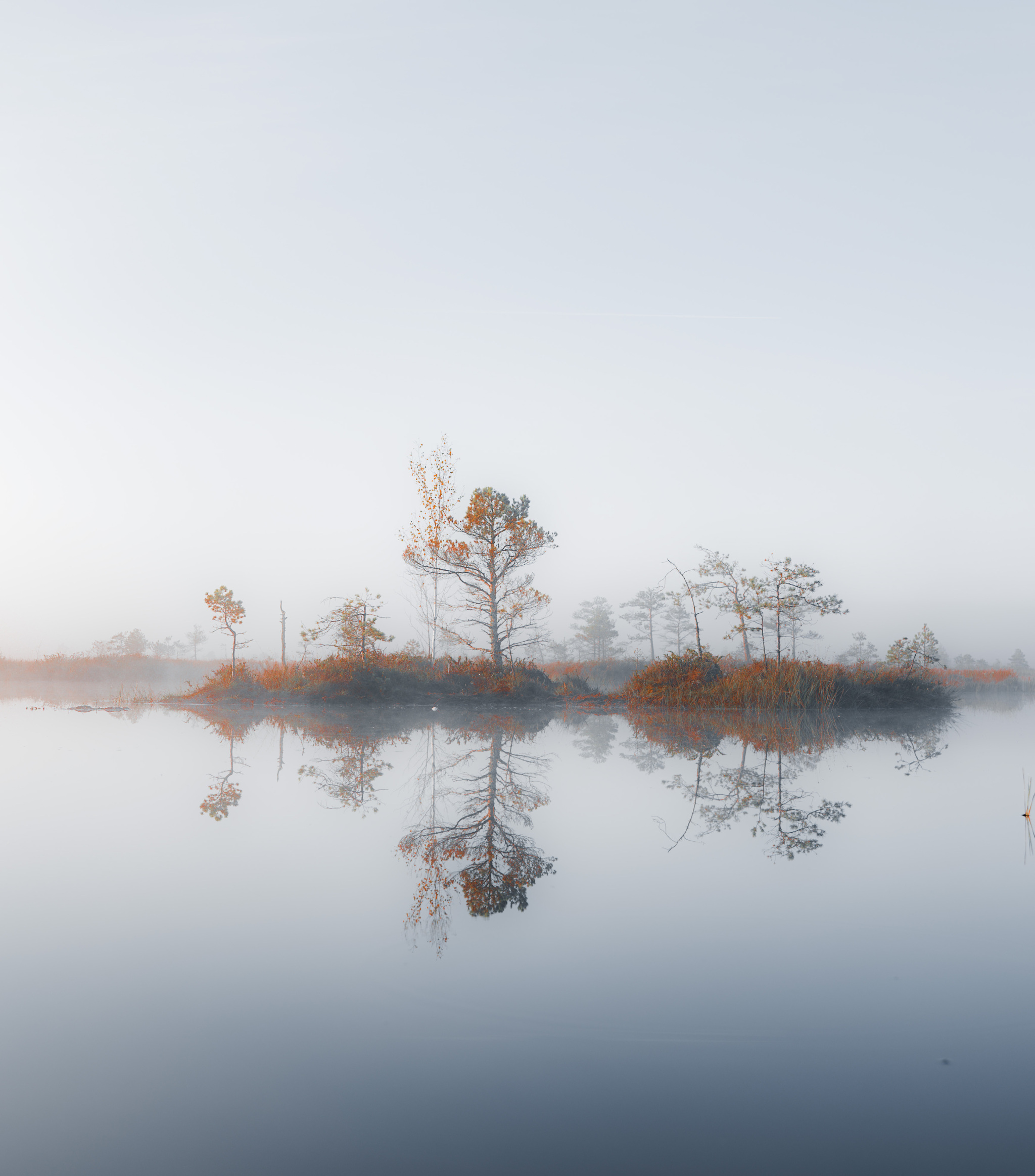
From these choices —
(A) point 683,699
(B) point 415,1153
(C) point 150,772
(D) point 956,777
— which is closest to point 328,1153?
(B) point 415,1153

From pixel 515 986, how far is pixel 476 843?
1877 millimetres

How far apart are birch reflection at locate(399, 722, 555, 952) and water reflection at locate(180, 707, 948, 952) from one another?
0.01 m

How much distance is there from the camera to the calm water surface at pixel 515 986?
1.63m

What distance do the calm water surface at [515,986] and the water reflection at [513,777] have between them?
0.14 ft

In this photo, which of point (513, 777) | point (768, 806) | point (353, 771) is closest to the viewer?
point (768, 806)

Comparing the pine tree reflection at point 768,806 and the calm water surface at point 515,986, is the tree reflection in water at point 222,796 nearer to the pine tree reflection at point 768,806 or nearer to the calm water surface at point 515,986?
the calm water surface at point 515,986

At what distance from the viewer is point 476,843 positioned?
13.7 feet

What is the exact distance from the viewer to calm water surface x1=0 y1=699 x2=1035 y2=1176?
1.63 metres

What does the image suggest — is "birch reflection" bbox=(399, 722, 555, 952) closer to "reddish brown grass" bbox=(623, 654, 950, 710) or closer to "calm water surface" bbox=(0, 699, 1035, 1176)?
"calm water surface" bbox=(0, 699, 1035, 1176)

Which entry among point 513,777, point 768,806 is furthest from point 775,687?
point 768,806

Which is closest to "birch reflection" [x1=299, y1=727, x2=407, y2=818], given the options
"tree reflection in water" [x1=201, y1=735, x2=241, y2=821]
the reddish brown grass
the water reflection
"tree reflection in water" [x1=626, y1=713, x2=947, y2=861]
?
the water reflection

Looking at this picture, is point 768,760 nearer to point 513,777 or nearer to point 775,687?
point 513,777

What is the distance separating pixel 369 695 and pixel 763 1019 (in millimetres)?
17288

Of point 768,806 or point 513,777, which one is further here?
point 513,777
